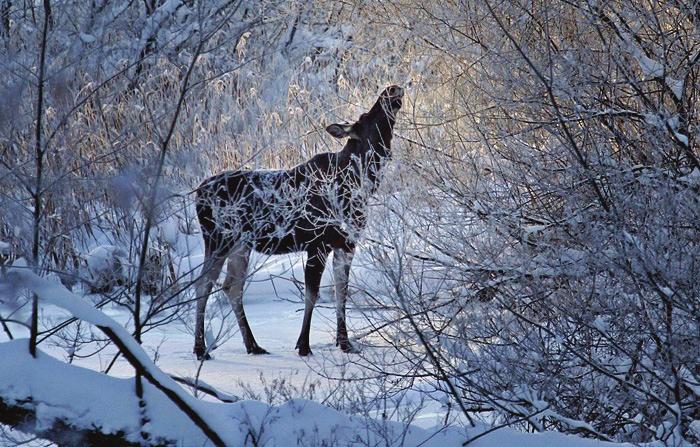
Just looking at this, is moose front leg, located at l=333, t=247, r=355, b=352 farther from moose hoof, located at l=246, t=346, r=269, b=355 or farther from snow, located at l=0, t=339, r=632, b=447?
snow, located at l=0, t=339, r=632, b=447

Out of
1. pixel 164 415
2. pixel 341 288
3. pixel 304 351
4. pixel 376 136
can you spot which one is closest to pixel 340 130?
pixel 376 136

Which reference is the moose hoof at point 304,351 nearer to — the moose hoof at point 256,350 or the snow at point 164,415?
the moose hoof at point 256,350

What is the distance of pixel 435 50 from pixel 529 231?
2490 mm

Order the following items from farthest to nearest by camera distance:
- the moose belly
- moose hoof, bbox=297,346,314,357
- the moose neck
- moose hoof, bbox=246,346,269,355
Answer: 1. the moose neck
2. moose hoof, bbox=246,346,269,355
3. moose hoof, bbox=297,346,314,357
4. the moose belly

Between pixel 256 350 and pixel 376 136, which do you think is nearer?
pixel 256 350

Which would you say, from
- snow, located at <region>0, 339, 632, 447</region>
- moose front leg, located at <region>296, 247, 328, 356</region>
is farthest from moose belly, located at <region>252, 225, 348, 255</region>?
snow, located at <region>0, 339, 632, 447</region>

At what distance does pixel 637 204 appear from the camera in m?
4.95

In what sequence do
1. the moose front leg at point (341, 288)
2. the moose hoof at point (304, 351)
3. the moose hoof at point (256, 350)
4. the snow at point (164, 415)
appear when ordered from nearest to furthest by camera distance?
the snow at point (164, 415) < the moose front leg at point (341, 288) < the moose hoof at point (304, 351) < the moose hoof at point (256, 350)

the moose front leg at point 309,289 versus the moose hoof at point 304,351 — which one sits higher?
the moose front leg at point 309,289

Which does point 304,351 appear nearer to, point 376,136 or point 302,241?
point 302,241

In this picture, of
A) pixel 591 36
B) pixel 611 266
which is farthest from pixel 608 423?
pixel 591 36

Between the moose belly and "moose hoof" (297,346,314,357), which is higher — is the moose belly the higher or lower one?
the higher one

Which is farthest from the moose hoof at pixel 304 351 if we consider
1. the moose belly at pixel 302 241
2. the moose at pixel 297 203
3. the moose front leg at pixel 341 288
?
the moose belly at pixel 302 241

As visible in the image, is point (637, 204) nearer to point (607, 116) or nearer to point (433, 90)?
point (607, 116)
